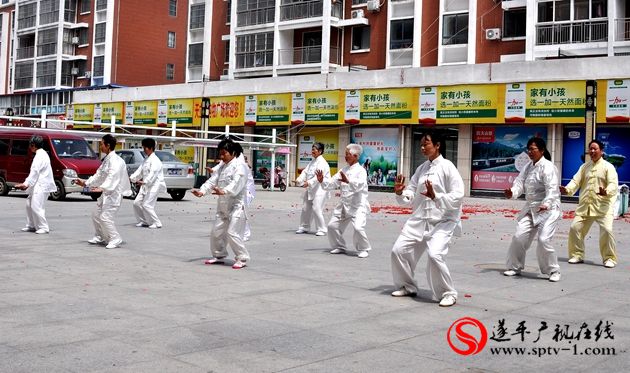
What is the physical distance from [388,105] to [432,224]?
2728 centimetres

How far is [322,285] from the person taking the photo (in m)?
8.49

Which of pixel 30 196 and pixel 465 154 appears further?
pixel 465 154

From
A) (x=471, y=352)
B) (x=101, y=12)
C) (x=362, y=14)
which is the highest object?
(x=101, y=12)

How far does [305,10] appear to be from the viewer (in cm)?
4166

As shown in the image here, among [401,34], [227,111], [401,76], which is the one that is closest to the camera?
[401,76]

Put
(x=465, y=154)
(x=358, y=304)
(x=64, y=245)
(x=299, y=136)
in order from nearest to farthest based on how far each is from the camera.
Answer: (x=358, y=304), (x=64, y=245), (x=465, y=154), (x=299, y=136)

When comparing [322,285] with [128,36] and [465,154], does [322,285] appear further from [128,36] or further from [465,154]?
[128,36]

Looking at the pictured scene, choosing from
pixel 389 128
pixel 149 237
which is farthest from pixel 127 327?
pixel 389 128

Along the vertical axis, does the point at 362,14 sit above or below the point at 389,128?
above

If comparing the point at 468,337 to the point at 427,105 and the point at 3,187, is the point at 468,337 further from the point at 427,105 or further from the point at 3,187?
the point at 427,105

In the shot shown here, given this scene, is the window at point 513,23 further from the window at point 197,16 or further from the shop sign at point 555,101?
the window at point 197,16

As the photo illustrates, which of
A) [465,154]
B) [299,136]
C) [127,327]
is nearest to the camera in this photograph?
[127,327]

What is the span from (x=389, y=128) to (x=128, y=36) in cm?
2756

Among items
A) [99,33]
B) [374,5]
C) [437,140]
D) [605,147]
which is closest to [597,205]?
[437,140]
